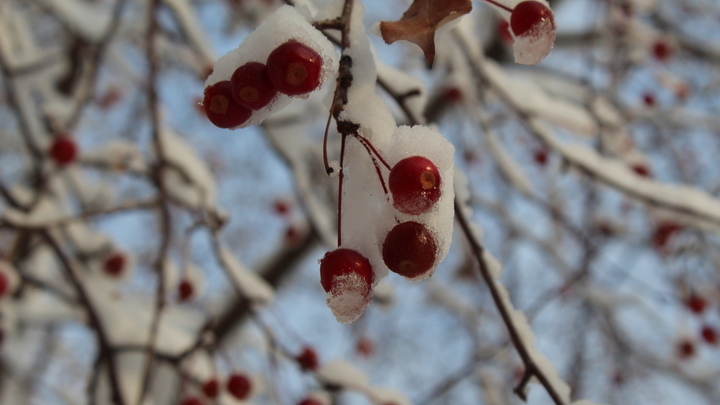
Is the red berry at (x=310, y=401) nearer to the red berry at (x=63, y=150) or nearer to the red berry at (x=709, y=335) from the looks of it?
the red berry at (x=63, y=150)

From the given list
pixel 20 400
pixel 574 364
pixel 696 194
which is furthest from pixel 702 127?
pixel 20 400

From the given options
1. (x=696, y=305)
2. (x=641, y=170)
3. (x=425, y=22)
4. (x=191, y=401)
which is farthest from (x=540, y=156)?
(x=425, y=22)

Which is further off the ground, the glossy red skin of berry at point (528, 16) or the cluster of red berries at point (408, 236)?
the glossy red skin of berry at point (528, 16)

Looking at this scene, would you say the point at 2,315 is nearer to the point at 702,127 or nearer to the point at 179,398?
the point at 179,398

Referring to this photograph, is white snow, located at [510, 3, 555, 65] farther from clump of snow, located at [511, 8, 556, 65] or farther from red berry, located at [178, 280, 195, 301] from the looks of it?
red berry, located at [178, 280, 195, 301]

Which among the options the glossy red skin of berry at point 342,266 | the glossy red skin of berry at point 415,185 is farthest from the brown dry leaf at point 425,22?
the glossy red skin of berry at point 342,266

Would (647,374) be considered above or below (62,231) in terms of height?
above

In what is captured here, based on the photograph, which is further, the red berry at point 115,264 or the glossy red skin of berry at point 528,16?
the red berry at point 115,264
